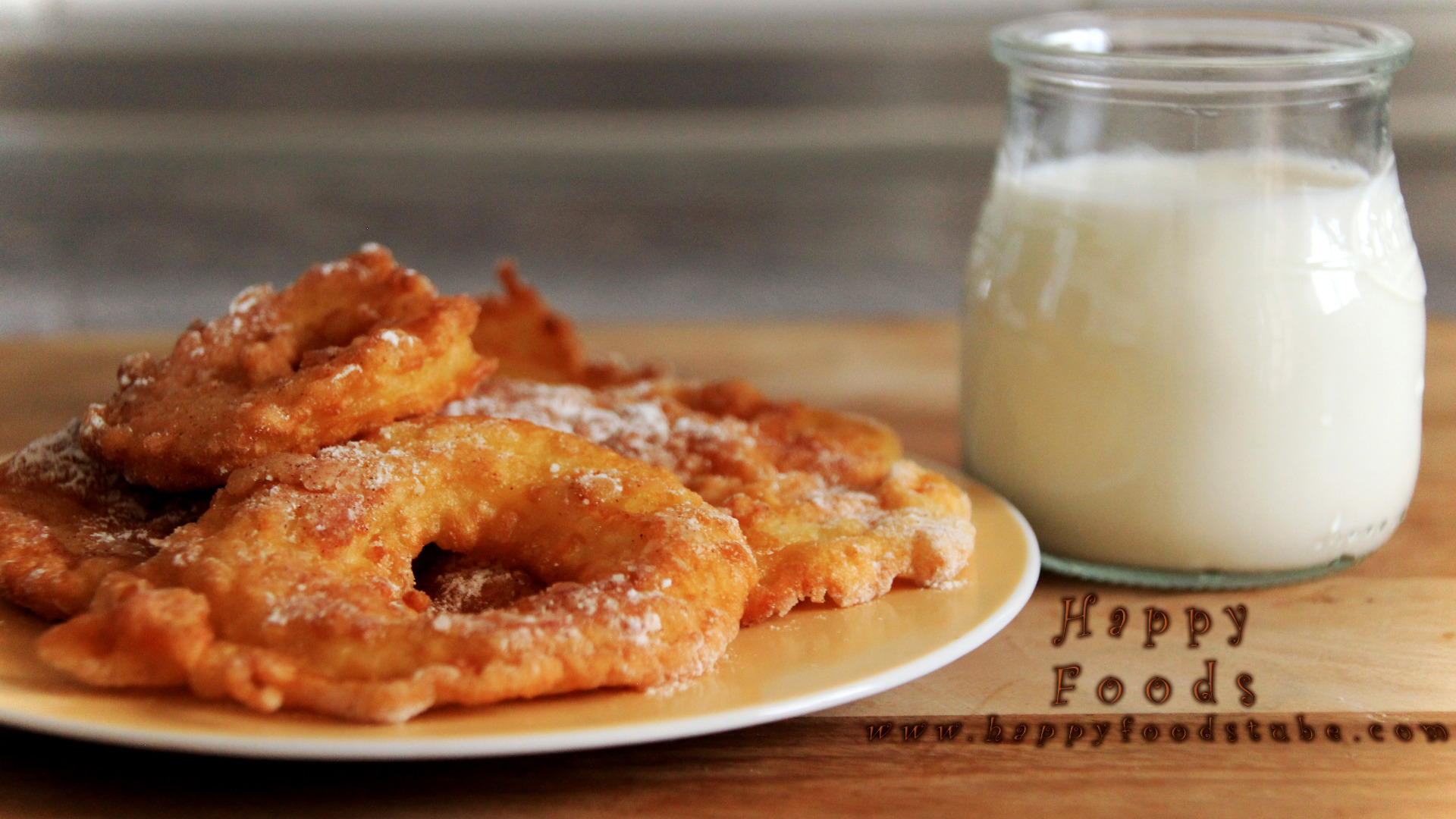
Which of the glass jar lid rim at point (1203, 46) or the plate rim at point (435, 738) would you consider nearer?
the plate rim at point (435, 738)

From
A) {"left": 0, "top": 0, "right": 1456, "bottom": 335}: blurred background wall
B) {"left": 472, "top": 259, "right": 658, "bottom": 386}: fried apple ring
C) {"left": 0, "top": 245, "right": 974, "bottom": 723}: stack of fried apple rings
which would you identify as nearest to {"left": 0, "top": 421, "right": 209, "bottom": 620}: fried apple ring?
{"left": 0, "top": 245, "right": 974, "bottom": 723}: stack of fried apple rings

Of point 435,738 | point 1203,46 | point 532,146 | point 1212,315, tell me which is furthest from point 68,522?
point 532,146

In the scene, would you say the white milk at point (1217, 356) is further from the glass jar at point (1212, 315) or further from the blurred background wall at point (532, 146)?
the blurred background wall at point (532, 146)

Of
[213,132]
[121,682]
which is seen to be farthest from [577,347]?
[213,132]

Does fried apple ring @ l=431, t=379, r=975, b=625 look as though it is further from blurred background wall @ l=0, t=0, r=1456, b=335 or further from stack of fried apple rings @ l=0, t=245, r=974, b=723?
blurred background wall @ l=0, t=0, r=1456, b=335

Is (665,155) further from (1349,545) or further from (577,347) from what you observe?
(1349,545)

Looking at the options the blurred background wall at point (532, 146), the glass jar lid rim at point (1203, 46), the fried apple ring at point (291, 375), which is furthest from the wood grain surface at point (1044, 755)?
the blurred background wall at point (532, 146)

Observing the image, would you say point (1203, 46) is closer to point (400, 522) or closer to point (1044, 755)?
point (1044, 755)

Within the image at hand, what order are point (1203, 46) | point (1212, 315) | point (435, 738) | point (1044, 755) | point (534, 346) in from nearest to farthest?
point (435, 738), point (1044, 755), point (1212, 315), point (1203, 46), point (534, 346)
